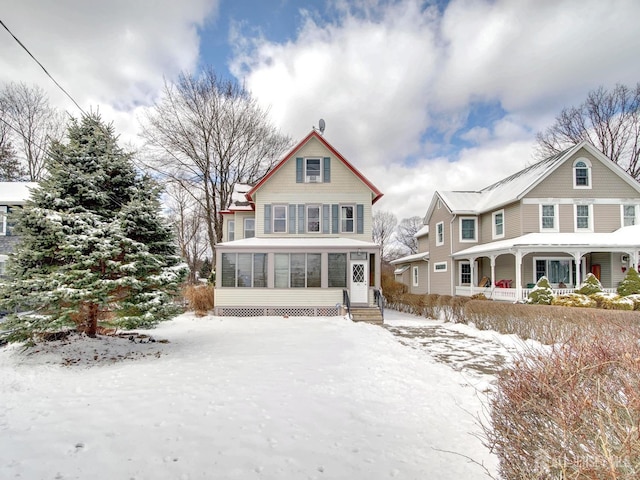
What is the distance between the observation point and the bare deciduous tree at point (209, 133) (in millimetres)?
22766

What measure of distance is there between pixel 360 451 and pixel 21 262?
8.06 meters

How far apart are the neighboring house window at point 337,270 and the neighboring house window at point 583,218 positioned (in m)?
12.1

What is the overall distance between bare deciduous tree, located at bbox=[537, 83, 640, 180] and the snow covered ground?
2831cm

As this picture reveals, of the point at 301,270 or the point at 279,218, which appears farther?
the point at 279,218

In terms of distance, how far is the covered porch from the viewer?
14727 millimetres

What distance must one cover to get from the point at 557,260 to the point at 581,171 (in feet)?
15.4

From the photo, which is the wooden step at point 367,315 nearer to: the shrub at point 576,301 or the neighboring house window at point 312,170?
the shrub at point 576,301

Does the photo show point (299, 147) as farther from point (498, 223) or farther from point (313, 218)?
point (498, 223)

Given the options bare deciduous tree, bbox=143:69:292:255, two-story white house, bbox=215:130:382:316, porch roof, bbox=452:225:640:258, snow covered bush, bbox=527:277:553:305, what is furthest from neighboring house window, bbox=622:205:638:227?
bare deciduous tree, bbox=143:69:292:255

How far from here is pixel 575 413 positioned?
2.04 m

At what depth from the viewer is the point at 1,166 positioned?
25.3 metres

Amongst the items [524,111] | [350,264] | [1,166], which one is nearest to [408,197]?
[524,111]

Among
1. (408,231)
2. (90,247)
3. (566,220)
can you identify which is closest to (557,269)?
(566,220)

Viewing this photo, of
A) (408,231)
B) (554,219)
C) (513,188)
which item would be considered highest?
(408,231)
